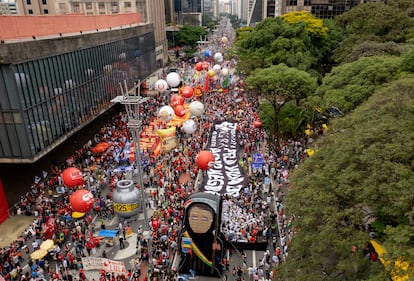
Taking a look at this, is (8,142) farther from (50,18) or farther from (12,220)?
(50,18)

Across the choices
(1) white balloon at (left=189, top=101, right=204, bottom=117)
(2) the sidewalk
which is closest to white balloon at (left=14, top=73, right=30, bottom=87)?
(2) the sidewalk

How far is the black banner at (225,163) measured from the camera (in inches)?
950

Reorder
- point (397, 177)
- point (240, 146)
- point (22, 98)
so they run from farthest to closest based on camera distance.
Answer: point (240, 146) → point (22, 98) → point (397, 177)

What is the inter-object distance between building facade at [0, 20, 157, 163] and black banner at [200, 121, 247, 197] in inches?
441

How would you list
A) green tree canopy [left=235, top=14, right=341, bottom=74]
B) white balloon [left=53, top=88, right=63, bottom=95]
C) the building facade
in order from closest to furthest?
1. the building facade
2. white balloon [left=53, top=88, right=63, bottom=95]
3. green tree canopy [left=235, top=14, right=341, bottom=74]

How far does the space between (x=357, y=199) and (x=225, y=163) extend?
1705 cm

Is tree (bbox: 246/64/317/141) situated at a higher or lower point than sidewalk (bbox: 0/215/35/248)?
higher

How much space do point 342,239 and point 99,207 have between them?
16.3m

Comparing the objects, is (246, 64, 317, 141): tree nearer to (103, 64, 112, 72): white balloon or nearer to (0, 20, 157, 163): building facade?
(0, 20, 157, 163): building facade

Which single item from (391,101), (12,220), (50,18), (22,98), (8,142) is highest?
(50,18)

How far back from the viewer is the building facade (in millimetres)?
20922

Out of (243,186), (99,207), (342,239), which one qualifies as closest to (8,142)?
(99,207)

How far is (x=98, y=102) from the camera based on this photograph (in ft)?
111

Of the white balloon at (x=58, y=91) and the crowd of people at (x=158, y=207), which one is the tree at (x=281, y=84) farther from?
the white balloon at (x=58, y=91)
